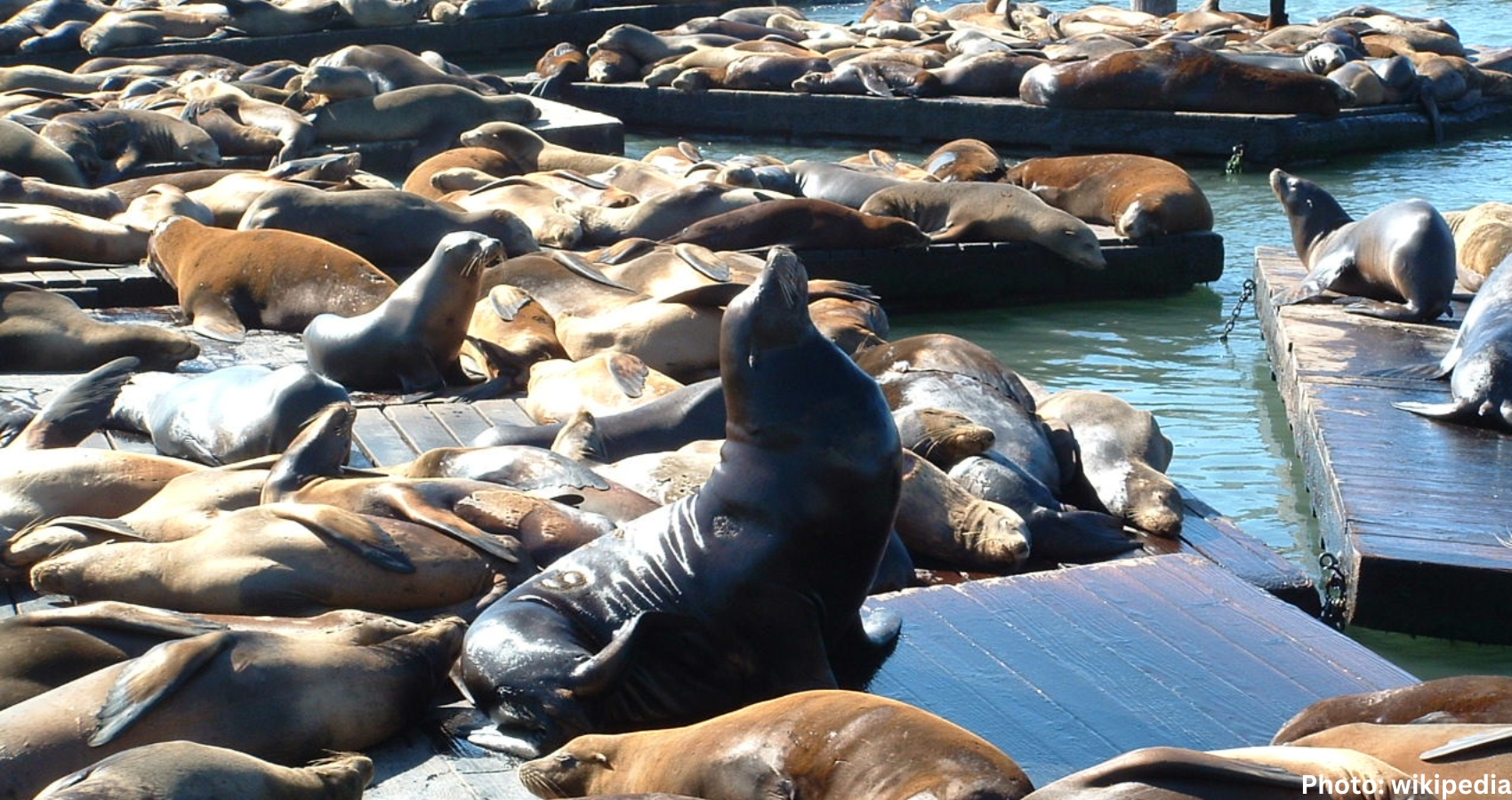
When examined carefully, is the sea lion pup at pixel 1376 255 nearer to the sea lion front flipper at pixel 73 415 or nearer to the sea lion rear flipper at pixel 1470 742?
the sea lion front flipper at pixel 73 415

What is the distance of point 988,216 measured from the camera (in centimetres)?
1063

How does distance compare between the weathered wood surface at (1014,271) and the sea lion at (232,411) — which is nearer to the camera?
the sea lion at (232,411)

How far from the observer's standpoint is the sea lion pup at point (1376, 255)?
8.21 metres

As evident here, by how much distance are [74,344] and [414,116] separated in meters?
6.97

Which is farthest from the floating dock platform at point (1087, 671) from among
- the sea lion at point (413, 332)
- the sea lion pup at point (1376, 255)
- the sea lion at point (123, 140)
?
the sea lion at point (123, 140)

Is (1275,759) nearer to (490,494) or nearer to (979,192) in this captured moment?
(490,494)

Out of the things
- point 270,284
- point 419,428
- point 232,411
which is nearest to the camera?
point 232,411

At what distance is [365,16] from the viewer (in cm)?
2084

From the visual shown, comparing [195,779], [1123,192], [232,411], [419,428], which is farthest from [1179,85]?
[195,779]

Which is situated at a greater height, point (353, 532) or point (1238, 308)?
point (353, 532)

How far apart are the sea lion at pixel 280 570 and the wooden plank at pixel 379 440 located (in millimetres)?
1399

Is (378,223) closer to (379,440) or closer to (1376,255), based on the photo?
(379,440)

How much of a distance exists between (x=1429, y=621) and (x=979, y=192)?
5836 millimetres

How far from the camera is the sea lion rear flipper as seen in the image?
2570 mm
